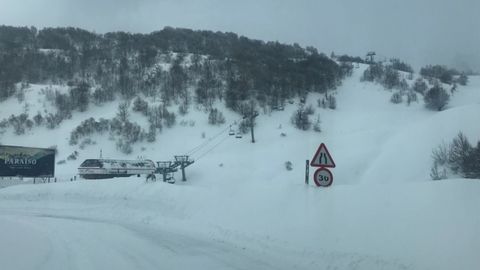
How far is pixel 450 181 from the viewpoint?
43.4 ft

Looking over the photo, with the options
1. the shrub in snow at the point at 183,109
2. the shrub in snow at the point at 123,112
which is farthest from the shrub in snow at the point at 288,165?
the shrub in snow at the point at 123,112

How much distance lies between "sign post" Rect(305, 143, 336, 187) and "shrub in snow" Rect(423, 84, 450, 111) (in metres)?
50.6

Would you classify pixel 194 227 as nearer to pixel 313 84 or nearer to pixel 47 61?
pixel 313 84

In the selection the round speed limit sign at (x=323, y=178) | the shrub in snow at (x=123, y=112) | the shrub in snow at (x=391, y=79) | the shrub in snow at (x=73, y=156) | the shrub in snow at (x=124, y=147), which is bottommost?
the round speed limit sign at (x=323, y=178)

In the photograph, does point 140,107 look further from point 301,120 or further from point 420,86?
point 420,86

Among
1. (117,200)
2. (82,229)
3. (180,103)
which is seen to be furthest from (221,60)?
(82,229)

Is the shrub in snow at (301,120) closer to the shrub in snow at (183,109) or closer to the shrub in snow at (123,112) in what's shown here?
the shrub in snow at (183,109)

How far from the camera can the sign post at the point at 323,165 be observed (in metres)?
15.9

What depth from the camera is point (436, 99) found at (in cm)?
6400

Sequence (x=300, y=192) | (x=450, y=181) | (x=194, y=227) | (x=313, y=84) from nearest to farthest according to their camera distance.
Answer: (x=450, y=181) < (x=300, y=192) < (x=194, y=227) < (x=313, y=84)

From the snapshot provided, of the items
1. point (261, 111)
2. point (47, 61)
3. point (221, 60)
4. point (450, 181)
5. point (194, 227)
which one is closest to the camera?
point (450, 181)

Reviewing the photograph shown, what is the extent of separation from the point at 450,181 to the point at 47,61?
285 ft

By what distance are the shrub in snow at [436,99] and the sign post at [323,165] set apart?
166 ft

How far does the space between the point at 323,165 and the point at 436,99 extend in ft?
172
